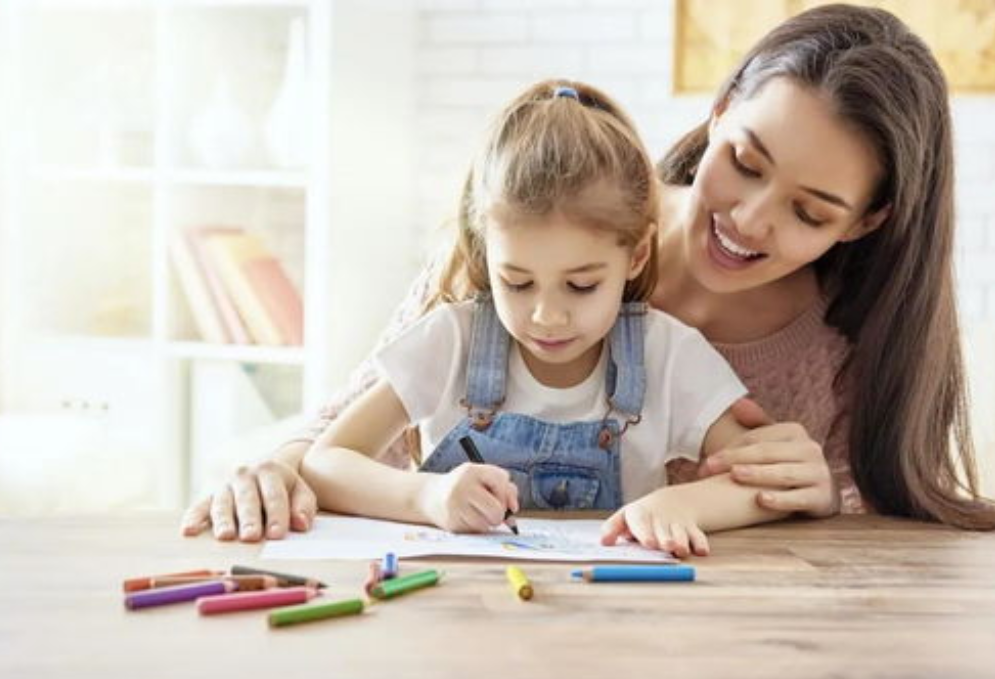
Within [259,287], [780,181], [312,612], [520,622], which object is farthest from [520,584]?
[259,287]

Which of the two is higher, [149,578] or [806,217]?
[806,217]

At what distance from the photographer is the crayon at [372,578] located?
106 cm

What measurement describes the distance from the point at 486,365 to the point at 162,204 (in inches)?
76.1

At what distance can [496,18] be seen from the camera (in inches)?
132

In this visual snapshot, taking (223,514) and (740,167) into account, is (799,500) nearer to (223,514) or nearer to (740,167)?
(740,167)

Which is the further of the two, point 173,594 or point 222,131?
point 222,131

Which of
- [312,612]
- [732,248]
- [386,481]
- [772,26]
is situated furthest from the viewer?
[772,26]

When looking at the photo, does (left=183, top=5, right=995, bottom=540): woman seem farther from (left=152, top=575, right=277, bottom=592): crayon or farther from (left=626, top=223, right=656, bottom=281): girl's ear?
(left=152, top=575, right=277, bottom=592): crayon

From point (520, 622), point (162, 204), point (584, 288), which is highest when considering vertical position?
point (162, 204)

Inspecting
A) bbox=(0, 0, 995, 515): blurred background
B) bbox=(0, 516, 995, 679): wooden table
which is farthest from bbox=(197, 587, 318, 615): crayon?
bbox=(0, 0, 995, 515): blurred background

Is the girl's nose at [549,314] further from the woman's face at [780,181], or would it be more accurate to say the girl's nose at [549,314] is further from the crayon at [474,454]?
the woman's face at [780,181]

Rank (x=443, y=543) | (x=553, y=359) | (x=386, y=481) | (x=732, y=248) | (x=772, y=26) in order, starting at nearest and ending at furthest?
1. (x=443, y=543)
2. (x=386, y=481)
3. (x=553, y=359)
4. (x=732, y=248)
5. (x=772, y=26)

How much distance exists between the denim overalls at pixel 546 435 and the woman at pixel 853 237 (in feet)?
0.40

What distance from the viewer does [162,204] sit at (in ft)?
10.8
